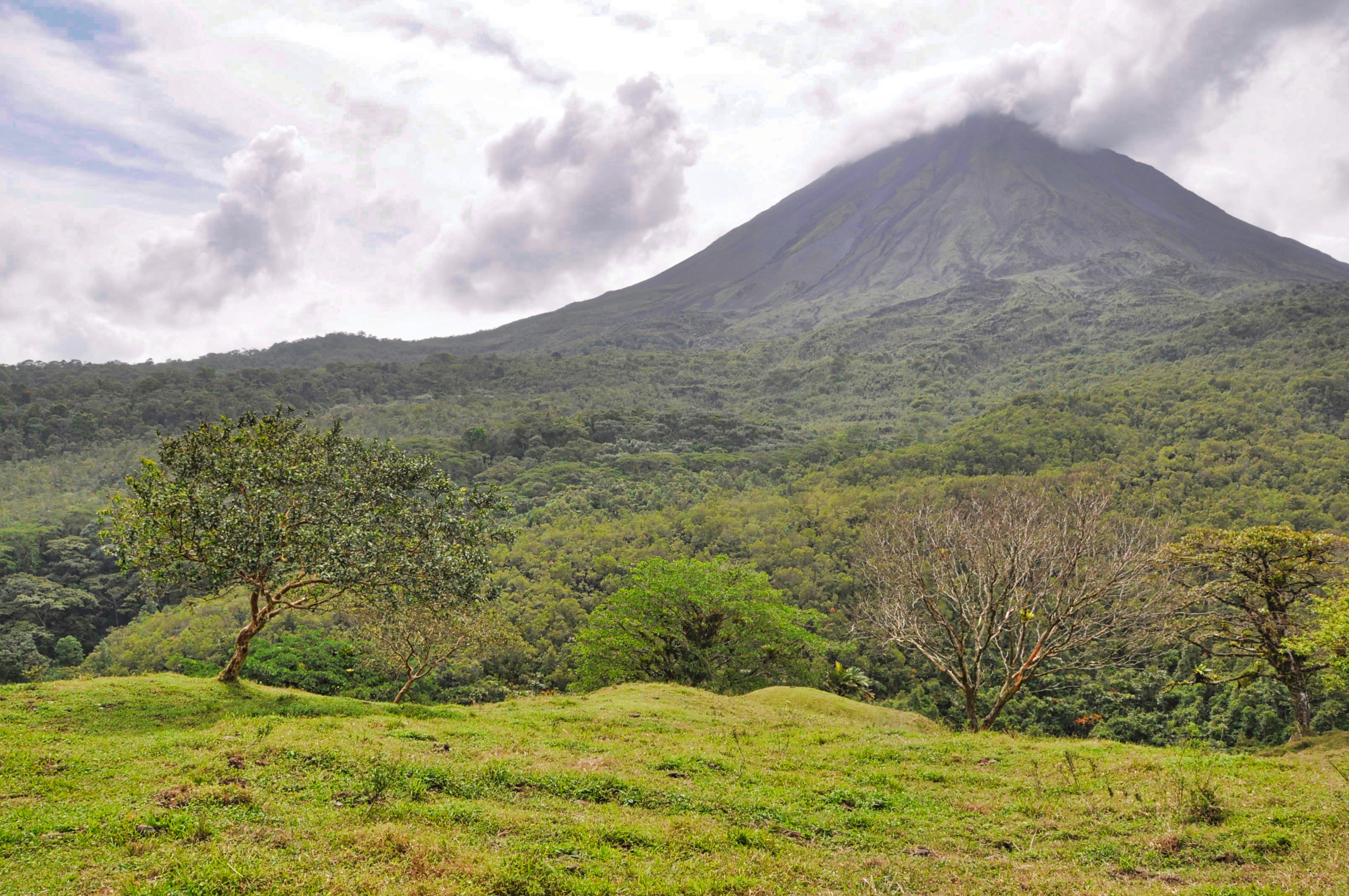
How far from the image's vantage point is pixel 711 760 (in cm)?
1287

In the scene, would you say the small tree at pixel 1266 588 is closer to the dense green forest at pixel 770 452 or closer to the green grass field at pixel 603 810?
the dense green forest at pixel 770 452

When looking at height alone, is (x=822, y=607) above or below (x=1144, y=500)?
below

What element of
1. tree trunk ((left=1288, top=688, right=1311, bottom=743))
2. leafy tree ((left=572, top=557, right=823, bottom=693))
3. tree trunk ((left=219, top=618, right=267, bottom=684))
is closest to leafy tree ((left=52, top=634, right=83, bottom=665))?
leafy tree ((left=572, top=557, right=823, bottom=693))

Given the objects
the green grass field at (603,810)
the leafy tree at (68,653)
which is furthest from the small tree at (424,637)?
the leafy tree at (68,653)

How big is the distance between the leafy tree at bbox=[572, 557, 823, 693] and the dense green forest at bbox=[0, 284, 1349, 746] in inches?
118

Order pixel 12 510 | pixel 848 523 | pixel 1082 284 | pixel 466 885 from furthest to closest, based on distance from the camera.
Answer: pixel 1082 284 → pixel 12 510 → pixel 848 523 → pixel 466 885

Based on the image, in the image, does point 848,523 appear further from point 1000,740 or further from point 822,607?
point 1000,740

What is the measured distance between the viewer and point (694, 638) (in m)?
31.1

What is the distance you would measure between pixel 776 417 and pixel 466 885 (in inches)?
5685

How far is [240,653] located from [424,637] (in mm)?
9747

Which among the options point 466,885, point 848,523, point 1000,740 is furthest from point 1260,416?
point 466,885

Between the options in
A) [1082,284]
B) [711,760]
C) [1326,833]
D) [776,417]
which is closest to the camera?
[1326,833]

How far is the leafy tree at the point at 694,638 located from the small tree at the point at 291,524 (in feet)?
40.6

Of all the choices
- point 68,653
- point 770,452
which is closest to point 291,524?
point 68,653
